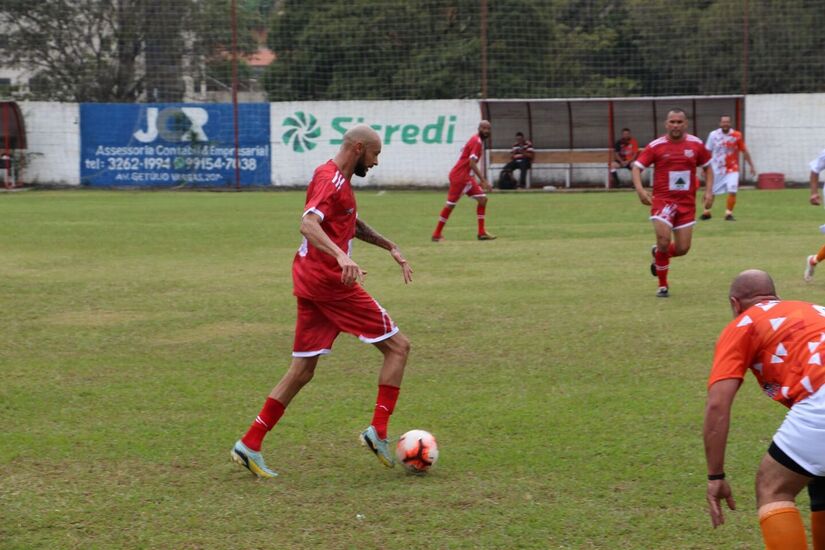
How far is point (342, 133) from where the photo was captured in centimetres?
3391

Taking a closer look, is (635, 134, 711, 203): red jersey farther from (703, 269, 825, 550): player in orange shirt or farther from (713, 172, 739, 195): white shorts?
(713, 172, 739, 195): white shorts

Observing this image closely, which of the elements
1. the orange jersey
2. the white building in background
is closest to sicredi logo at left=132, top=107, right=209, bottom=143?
the white building in background

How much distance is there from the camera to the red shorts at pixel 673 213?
525 inches

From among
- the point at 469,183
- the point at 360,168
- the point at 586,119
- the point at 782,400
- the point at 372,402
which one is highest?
the point at 586,119

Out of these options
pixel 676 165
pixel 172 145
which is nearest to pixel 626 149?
pixel 172 145

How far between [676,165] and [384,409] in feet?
25.0

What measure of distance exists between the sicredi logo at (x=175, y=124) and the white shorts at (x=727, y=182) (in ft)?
54.5

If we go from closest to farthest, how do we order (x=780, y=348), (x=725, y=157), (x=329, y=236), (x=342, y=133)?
1. (x=780, y=348)
2. (x=329, y=236)
3. (x=725, y=157)
4. (x=342, y=133)

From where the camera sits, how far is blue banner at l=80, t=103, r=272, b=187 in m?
34.2

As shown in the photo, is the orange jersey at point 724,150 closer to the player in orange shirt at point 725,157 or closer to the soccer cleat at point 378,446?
the player in orange shirt at point 725,157

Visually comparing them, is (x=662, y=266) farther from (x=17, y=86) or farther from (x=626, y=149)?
(x=17, y=86)

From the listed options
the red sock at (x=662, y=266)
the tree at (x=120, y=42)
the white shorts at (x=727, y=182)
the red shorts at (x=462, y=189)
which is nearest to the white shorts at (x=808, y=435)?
the red sock at (x=662, y=266)

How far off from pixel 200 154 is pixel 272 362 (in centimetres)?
2561

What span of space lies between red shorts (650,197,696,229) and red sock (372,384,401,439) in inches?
287
